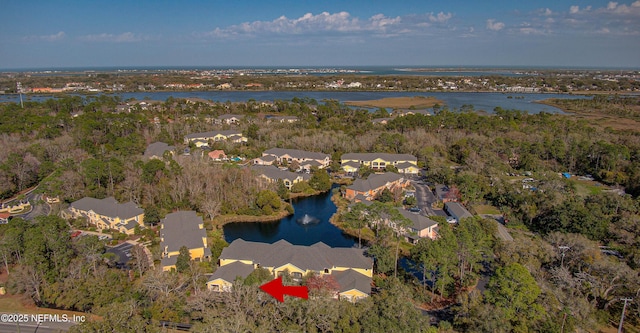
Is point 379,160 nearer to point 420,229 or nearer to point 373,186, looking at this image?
point 373,186

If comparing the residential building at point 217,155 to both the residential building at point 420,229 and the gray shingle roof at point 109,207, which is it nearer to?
the gray shingle roof at point 109,207

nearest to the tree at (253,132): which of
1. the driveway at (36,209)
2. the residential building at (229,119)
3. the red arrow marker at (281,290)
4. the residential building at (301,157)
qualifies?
the residential building at (301,157)

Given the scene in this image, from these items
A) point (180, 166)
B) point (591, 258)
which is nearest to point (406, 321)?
point (591, 258)

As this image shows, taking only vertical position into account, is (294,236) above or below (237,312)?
below

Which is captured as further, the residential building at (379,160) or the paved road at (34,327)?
the residential building at (379,160)

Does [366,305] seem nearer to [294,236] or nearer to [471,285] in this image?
[471,285]
